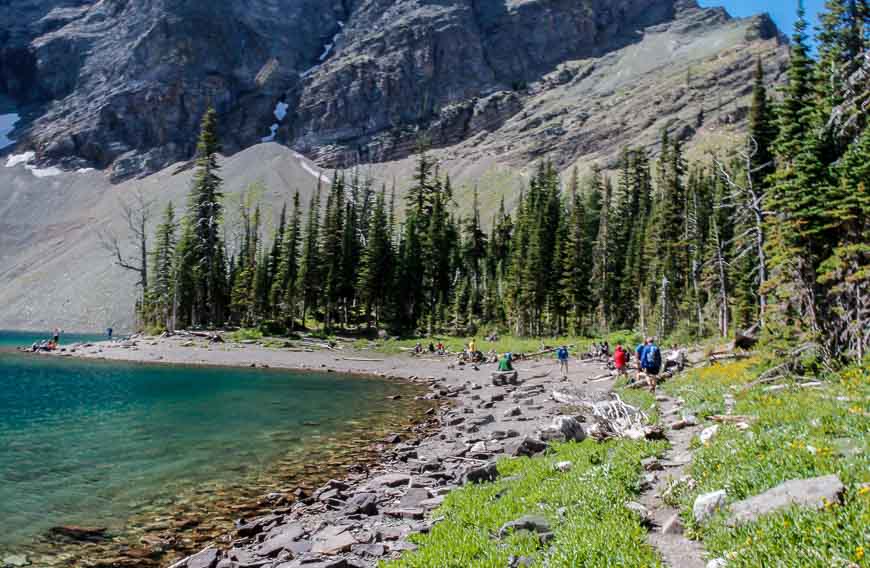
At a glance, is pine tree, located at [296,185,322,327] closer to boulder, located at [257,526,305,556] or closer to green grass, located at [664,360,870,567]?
boulder, located at [257,526,305,556]

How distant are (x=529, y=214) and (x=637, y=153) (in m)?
28.5

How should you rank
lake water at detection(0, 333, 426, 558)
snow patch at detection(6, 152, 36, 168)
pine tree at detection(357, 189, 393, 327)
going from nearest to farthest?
lake water at detection(0, 333, 426, 558), pine tree at detection(357, 189, 393, 327), snow patch at detection(6, 152, 36, 168)

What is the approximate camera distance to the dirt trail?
6.05m

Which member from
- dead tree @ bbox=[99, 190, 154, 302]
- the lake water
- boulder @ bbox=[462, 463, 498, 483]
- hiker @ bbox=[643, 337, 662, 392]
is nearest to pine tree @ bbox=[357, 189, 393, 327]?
dead tree @ bbox=[99, 190, 154, 302]

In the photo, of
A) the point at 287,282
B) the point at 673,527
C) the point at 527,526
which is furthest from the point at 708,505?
the point at 287,282

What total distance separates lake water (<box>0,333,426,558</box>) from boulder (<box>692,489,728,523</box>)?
10.5m

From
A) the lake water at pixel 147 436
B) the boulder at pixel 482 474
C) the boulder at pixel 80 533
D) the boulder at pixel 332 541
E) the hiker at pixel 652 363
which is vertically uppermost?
the hiker at pixel 652 363

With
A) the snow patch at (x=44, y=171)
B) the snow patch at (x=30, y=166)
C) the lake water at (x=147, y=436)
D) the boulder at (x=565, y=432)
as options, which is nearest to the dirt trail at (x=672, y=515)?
the boulder at (x=565, y=432)

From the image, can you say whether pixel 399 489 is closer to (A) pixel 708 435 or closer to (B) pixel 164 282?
(A) pixel 708 435

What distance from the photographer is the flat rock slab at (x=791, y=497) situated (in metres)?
5.69

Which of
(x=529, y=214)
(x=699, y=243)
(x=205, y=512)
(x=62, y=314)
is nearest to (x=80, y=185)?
(x=62, y=314)

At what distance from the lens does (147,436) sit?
20031 millimetres

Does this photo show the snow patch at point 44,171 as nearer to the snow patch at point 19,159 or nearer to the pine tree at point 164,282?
the snow patch at point 19,159

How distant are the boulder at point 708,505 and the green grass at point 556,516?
68cm
